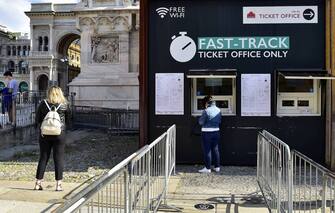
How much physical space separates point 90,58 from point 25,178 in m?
25.2

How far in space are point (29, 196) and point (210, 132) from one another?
4.20 m

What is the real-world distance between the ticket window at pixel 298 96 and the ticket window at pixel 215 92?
1151 millimetres

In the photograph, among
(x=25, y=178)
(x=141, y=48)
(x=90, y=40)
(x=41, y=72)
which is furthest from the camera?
(x=41, y=72)

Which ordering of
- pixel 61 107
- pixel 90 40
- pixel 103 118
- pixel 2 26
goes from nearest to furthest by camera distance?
pixel 61 107 → pixel 103 118 → pixel 90 40 → pixel 2 26

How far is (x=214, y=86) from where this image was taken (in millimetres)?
11352

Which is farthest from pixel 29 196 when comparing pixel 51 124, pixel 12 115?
pixel 12 115

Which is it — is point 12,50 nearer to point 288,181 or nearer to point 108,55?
point 108,55

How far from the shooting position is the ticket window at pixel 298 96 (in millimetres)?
11031

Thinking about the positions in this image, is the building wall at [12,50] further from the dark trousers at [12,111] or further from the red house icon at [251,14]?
the red house icon at [251,14]

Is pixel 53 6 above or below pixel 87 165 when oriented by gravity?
above

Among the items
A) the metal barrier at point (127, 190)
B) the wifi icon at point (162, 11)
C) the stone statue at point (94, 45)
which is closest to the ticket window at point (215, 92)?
the wifi icon at point (162, 11)

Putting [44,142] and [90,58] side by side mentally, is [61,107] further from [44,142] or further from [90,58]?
[90,58]

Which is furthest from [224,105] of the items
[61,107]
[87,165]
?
[61,107]

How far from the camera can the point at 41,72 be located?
87750 millimetres
